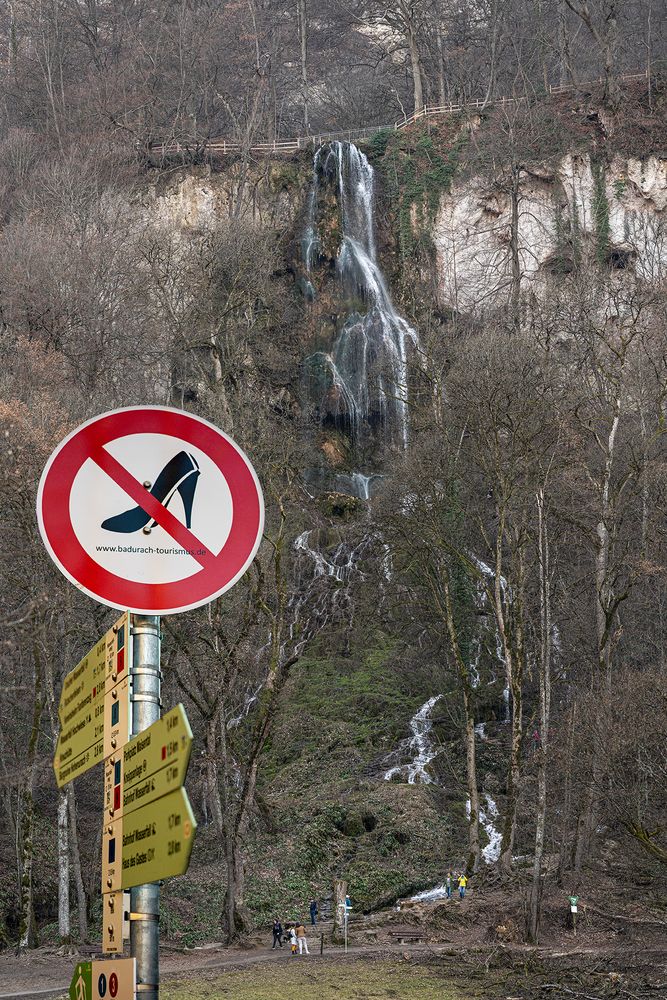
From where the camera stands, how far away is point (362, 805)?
2817 cm

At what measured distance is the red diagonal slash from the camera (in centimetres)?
323

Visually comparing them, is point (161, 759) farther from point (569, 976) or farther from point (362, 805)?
point (362, 805)

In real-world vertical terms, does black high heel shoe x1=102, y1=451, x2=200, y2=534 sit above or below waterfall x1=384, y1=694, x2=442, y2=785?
below

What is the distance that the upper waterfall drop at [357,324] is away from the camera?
45094 mm

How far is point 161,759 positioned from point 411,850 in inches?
1003

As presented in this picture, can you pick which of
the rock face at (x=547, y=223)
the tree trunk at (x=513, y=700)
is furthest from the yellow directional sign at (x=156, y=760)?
the rock face at (x=547, y=223)

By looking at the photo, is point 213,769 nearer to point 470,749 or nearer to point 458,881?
point 458,881

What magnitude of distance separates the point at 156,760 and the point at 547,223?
164ft

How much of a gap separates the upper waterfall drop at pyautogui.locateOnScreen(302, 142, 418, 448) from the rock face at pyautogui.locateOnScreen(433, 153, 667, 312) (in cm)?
342

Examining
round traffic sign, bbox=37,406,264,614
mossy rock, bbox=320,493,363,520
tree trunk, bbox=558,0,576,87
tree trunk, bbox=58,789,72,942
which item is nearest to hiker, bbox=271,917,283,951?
tree trunk, bbox=58,789,72,942

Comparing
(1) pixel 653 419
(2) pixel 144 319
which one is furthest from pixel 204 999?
(2) pixel 144 319

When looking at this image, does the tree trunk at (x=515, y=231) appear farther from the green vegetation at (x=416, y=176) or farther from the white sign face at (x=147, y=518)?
the white sign face at (x=147, y=518)

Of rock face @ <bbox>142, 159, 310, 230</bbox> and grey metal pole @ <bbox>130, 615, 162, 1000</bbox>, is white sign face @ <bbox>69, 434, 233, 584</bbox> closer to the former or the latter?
grey metal pole @ <bbox>130, 615, 162, 1000</bbox>

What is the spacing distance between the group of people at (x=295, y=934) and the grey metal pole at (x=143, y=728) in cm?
1882
